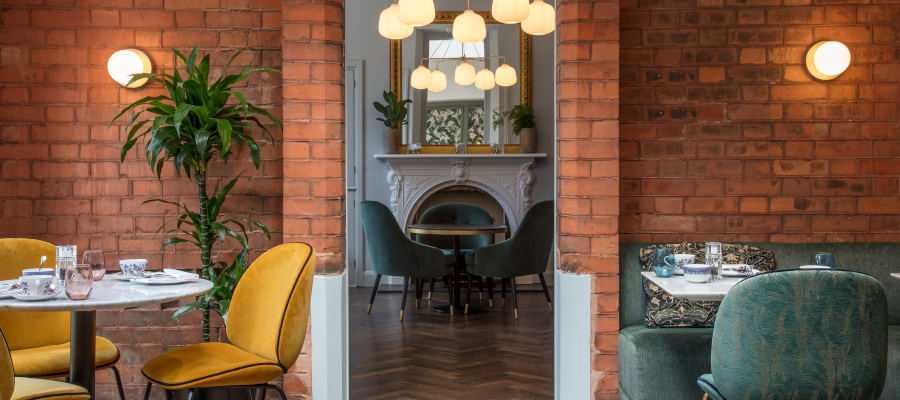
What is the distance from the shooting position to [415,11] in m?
3.87

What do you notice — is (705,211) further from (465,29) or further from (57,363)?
(57,363)

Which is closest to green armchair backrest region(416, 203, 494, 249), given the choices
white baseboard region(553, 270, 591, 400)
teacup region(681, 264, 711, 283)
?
white baseboard region(553, 270, 591, 400)

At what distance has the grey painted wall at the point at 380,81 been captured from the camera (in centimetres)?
711

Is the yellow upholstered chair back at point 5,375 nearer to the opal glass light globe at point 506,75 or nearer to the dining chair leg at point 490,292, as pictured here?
the dining chair leg at point 490,292

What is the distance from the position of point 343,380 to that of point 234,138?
1193 millimetres

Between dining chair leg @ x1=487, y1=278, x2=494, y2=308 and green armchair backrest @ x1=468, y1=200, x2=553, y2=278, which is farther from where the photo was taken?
dining chair leg @ x1=487, y1=278, x2=494, y2=308

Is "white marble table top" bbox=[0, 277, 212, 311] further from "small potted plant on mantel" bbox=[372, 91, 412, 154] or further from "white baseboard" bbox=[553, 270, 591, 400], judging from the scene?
"small potted plant on mantel" bbox=[372, 91, 412, 154]

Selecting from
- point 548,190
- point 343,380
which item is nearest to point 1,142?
point 343,380

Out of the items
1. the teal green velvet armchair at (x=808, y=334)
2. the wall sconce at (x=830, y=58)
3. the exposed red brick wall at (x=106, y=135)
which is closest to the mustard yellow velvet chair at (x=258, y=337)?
the exposed red brick wall at (x=106, y=135)

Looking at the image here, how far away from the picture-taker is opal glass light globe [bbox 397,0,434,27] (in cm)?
386

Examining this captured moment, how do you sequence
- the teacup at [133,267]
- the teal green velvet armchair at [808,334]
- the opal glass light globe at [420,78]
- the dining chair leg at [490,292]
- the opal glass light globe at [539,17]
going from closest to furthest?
the teal green velvet armchair at [808,334], the teacup at [133,267], the opal glass light globe at [539,17], the dining chair leg at [490,292], the opal glass light globe at [420,78]

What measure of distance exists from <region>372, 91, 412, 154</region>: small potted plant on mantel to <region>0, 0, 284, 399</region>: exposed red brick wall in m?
3.56

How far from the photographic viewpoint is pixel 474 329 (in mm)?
5277

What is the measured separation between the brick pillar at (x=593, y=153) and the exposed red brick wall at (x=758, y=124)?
30 centimetres
